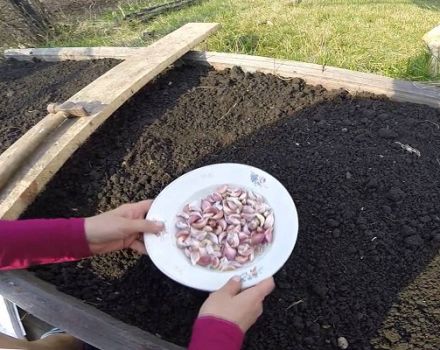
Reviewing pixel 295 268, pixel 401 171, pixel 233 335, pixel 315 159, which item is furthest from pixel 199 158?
pixel 233 335

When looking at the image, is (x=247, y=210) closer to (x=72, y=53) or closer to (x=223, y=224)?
(x=223, y=224)

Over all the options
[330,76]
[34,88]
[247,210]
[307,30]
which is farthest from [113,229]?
[307,30]

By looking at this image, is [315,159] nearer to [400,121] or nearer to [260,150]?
[260,150]

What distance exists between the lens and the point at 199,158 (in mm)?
1992

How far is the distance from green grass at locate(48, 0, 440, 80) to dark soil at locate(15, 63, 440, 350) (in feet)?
1.96

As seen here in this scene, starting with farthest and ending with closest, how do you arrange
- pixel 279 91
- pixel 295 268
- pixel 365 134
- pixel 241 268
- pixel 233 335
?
1. pixel 279 91
2. pixel 365 134
3. pixel 295 268
4. pixel 241 268
5. pixel 233 335

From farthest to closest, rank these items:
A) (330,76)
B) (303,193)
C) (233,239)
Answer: (330,76) → (303,193) → (233,239)

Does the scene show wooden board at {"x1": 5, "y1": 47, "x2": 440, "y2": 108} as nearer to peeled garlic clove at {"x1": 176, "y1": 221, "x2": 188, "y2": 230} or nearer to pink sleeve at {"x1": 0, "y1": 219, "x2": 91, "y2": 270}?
peeled garlic clove at {"x1": 176, "y1": 221, "x2": 188, "y2": 230}

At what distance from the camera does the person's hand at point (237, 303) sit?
3.92ft

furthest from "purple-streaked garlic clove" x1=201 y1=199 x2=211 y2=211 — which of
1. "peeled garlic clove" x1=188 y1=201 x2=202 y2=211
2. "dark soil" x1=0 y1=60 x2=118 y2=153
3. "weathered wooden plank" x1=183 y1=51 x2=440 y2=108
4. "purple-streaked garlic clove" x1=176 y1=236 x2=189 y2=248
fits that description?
"dark soil" x1=0 y1=60 x2=118 y2=153

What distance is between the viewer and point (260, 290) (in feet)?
4.10

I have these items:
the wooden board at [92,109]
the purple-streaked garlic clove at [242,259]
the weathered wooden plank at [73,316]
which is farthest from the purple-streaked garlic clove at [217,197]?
the wooden board at [92,109]

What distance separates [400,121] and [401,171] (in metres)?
0.31

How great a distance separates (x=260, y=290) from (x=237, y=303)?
0.08 m
